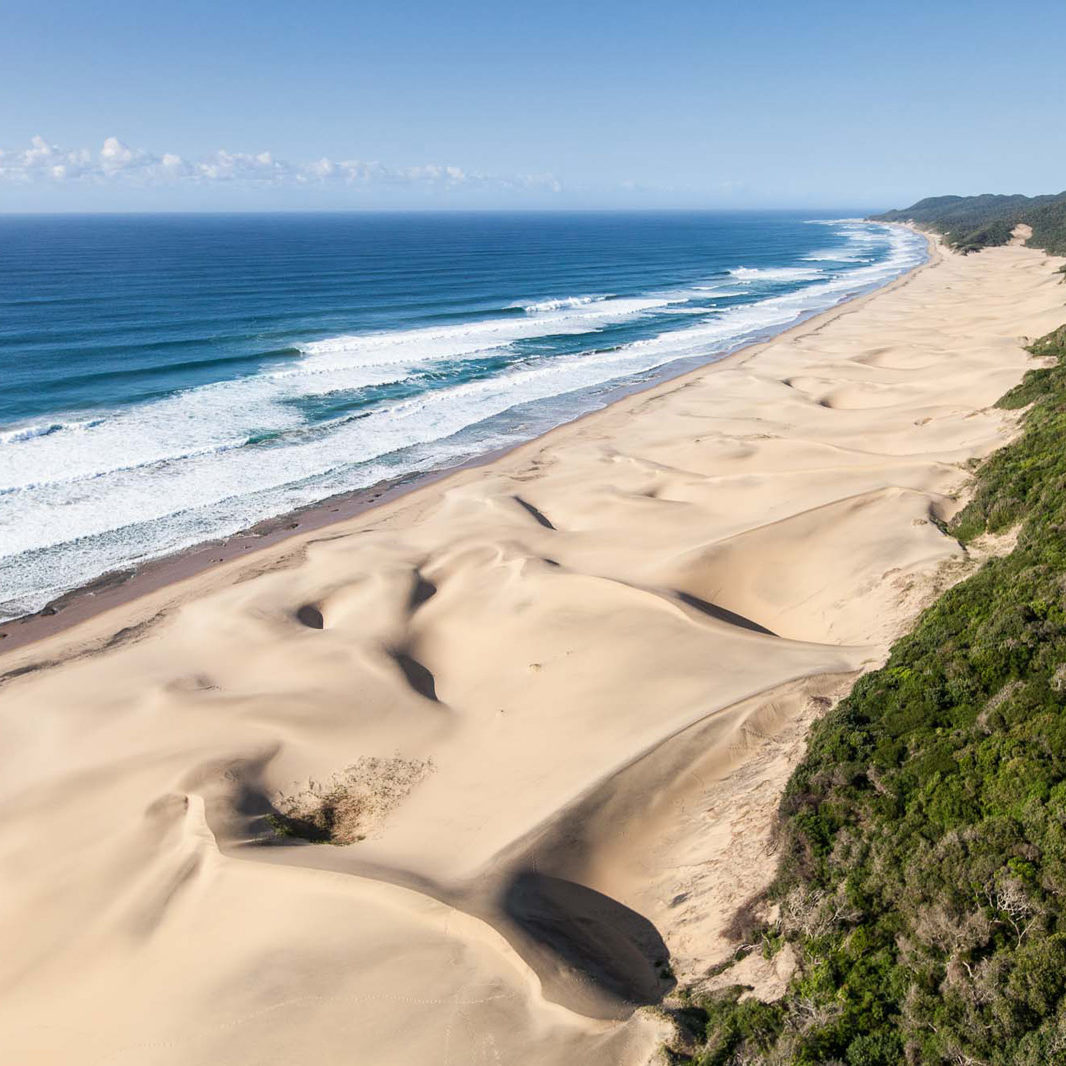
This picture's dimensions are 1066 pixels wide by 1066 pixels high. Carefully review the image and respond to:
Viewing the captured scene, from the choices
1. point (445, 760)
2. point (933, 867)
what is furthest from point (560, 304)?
point (933, 867)

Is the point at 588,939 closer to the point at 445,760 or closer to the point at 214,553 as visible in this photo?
the point at 445,760

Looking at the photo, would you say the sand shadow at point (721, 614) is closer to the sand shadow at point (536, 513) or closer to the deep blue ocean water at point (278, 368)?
the sand shadow at point (536, 513)

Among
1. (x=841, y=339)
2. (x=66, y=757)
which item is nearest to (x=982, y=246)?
(x=841, y=339)

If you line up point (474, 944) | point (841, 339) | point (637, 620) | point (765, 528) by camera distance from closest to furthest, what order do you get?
point (474, 944) → point (637, 620) → point (765, 528) → point (841, 339)

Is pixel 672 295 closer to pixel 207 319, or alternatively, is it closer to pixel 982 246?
pixel 207 319

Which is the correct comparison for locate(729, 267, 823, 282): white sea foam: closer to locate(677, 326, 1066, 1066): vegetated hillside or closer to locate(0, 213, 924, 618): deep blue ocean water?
locate(0, 213, 924, 618): deep blue ocean water

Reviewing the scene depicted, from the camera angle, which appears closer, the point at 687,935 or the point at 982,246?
the point at 687,935
